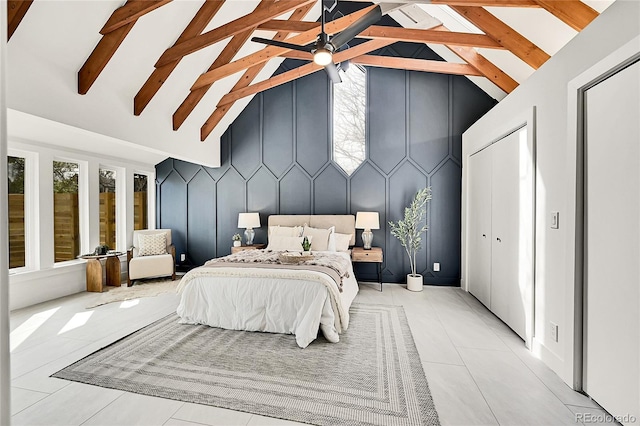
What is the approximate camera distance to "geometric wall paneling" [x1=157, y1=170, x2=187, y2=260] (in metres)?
6.17

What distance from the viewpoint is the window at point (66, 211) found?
4.59m

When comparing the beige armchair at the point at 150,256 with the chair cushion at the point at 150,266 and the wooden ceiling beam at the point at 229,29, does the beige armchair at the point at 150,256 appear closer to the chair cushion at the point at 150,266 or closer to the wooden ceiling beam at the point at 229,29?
the chair cushion at the point at 150,266

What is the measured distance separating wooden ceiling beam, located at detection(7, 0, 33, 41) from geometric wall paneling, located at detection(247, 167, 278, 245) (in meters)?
3.59

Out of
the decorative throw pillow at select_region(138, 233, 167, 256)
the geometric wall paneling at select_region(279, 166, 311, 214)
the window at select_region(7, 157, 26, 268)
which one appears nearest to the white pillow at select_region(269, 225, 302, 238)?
the geometric wall paneling at select_region(279, 166, 311, 214)

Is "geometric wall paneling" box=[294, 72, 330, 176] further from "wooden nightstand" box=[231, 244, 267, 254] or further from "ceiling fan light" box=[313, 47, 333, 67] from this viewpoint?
"ceiling fan light" box=[313, 47, 333, 67]

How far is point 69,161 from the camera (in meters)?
4.75

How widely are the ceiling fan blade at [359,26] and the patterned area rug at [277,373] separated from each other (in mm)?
2871

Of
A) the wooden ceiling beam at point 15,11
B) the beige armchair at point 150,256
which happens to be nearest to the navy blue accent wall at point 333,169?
the beige armchair at point 150,256

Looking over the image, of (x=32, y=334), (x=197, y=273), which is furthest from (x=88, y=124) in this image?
(x=32, y=334)

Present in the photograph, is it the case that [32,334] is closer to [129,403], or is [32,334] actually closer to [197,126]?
[129,403]

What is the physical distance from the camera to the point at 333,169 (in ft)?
17.9

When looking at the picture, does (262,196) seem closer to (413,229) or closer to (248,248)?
(248,248)

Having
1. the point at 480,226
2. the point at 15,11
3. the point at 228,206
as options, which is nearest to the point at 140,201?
the point at 228,206
